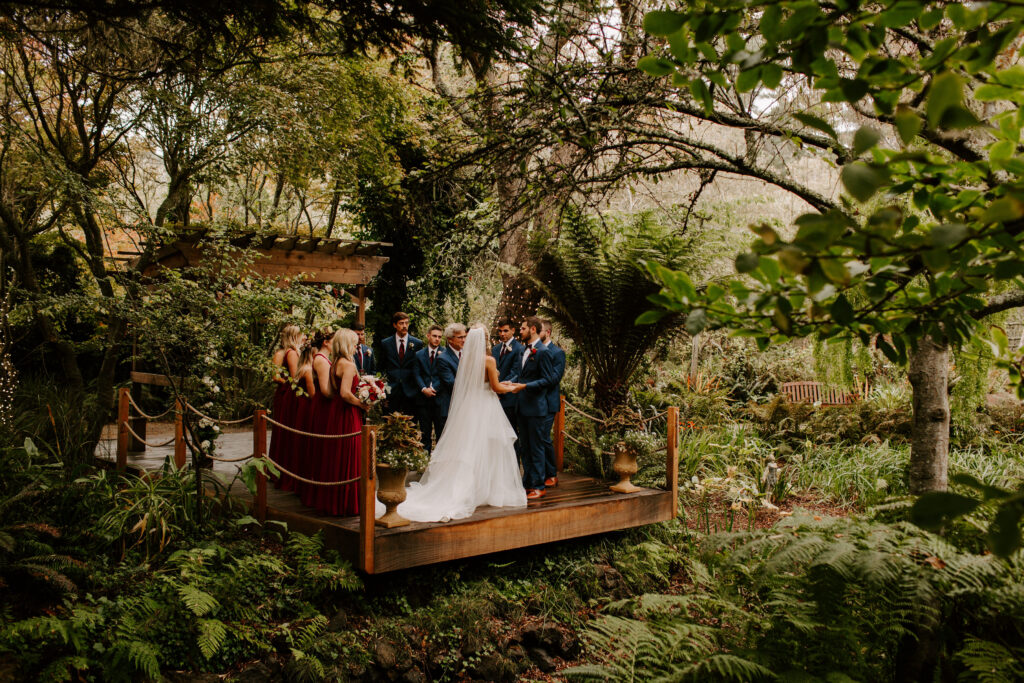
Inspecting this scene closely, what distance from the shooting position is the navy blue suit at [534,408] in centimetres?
748

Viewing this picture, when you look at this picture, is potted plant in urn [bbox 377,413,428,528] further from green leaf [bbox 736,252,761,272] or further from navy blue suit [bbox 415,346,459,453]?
green leaf [bbox 736,252,761,272]

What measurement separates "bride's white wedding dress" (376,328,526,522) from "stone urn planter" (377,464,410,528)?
32.6 inches

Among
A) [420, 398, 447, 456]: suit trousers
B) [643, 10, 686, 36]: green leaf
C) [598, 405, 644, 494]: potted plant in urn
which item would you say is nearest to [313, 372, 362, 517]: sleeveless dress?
[420, 398, 447, 456]: suit trousers

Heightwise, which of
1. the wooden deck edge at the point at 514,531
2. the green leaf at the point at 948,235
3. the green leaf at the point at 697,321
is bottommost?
the wooden deck edge at the point at 514,531

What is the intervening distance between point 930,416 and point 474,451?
162 inches

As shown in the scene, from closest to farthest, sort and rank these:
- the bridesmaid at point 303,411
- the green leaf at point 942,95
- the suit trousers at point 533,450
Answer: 1. the green leaf at point 942,95
2. the bridesmaid at point 303,411
3. the suit trousers at point 533,450

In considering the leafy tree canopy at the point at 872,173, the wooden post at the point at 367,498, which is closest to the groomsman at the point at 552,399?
the wooden post at the point at 367,498

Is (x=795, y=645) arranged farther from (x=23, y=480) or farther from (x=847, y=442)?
(x=847, y=442)

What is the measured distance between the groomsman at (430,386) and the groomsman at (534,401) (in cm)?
152

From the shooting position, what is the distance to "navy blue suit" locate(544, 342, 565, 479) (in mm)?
7547

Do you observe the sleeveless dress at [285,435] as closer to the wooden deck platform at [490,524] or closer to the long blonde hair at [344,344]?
the wooden deck platform at [490,524]

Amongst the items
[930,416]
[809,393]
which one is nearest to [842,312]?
[930,416]

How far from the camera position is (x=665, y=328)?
31.2 ft

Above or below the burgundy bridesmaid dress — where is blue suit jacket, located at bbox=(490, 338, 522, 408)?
above
